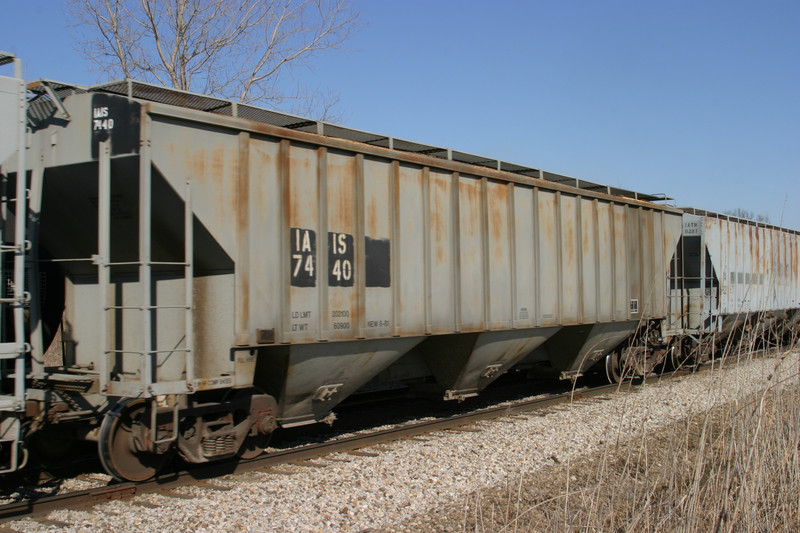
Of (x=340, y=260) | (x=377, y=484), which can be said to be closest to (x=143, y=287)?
(x=340, y=260)

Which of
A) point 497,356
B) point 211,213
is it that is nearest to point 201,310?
point 211,213

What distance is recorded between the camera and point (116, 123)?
634 centimetres

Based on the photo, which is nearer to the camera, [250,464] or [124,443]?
[124,443]

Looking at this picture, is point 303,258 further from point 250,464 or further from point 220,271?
point 250,464

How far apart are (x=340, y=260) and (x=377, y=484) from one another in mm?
2521

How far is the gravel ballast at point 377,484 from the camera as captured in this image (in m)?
5.65

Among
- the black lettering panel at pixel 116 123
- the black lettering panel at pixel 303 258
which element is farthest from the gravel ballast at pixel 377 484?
the black lettering panel at pixel 116 123

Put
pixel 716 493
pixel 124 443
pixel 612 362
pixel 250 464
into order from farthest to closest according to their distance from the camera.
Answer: pixel 612 362 → pixel 250 464 → pixel 124 443 → pixel 716 493

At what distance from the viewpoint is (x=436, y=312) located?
907 cm

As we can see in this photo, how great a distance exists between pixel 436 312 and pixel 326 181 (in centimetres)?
241

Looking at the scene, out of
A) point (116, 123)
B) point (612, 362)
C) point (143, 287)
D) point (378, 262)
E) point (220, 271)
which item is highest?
point (116, 123)

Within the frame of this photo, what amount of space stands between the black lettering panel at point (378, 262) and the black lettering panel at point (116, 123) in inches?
117

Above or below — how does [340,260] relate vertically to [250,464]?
A: above

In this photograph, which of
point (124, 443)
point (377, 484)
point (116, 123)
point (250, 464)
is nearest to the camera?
point (116, 123)
